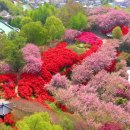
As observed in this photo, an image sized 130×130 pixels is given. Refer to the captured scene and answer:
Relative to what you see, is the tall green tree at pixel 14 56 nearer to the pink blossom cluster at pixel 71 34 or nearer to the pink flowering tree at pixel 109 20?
the pink blossom cluster at pixel 71 34

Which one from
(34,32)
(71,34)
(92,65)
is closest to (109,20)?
(71,34)

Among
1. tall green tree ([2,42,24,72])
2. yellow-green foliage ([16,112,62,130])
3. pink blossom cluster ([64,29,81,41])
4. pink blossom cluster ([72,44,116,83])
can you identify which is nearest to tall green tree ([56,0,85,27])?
pink blossom cluster ([64,29,81,41])

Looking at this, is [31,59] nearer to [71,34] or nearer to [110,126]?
[110,126]

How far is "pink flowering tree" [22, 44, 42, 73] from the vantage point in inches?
1218

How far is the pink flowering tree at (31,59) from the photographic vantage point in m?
30.9

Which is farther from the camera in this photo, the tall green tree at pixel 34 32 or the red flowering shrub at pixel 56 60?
the tall green tree at pixel 34 32

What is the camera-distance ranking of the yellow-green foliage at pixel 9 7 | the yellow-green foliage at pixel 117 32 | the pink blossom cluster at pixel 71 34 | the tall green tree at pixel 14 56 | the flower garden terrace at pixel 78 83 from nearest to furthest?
the flower garden terrace at pixel 78 83 → the tall green tree at pixel 14 56 → the pink blossom cluster at pixel 71 34 → the yellow-green foliage at pixel 117 32 → the yellow-green foliage at pixel 9 7

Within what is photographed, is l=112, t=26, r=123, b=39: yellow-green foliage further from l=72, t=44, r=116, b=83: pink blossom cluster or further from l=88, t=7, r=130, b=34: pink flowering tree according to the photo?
l=72, t=44, r=116, b=83: pink blossom cluster

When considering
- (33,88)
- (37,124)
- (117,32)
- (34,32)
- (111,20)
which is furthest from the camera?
(111,20)

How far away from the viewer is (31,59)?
3148cm

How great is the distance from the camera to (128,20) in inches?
1813

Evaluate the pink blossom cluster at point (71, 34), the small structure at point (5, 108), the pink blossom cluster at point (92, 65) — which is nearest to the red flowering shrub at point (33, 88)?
the small structure at point (5, 108)

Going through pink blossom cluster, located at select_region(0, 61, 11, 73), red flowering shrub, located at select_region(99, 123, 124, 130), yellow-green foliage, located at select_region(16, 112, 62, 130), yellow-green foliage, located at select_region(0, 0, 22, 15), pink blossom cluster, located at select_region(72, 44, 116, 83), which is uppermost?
yellow-green foliage, located at select_region(16, 112, 62, 130)

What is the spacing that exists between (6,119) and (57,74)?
7674mm
